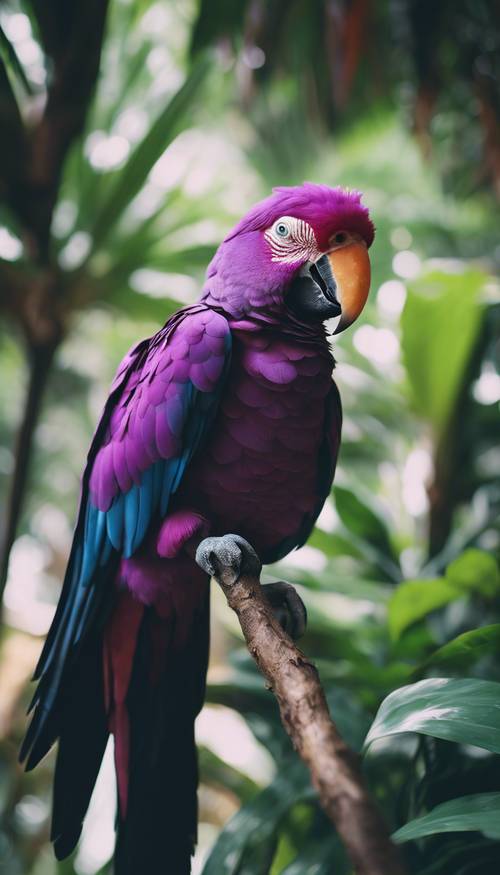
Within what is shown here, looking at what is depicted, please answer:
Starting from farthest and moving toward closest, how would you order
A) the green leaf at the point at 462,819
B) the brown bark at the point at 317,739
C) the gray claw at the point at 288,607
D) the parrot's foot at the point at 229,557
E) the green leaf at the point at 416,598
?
1. the green leaf at the point at 416,598
2. the gray claw at the point at 288,607
3. the parrot's foot at the point at 229,557
4. the green leaf at the point at 462,819
5. the brown bark at the point at 317,739

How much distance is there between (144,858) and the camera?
2.23ft

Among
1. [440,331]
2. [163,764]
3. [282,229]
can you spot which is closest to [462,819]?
[163,764]

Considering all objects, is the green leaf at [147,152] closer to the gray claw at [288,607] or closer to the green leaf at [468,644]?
the gray claw at [288,607]

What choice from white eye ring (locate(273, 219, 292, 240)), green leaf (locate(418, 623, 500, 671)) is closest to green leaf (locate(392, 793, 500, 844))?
green leaf (locate(418, 623, 500, 671))

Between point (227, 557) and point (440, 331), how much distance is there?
76cm

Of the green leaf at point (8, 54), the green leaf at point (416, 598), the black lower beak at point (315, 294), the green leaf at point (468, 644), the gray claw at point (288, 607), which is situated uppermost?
the green leaf at point (8, 54)

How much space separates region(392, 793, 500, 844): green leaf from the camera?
1.64 ft

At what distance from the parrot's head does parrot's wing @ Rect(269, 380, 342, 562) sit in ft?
0.32

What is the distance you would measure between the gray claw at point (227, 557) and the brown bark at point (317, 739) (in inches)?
0.7

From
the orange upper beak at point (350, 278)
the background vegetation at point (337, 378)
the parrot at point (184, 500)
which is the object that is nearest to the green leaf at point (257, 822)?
the background vegetation at point (337, 378)

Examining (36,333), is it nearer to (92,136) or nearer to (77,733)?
(92,136)

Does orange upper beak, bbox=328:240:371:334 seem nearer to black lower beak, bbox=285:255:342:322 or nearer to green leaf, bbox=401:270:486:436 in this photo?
black lower beak, bbox=285:255:342:322

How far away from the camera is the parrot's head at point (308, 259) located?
26.4 inches

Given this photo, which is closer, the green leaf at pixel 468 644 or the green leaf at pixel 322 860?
the green leaf at pixel 468 644
